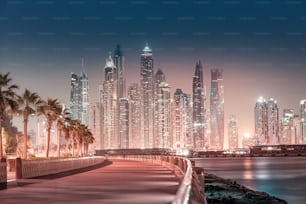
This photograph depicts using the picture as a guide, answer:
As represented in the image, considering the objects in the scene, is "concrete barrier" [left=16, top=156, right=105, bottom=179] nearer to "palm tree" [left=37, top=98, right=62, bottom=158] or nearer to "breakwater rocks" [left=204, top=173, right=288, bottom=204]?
"breakwater rocks" [left=204, top=173, right=288, bottom=204]

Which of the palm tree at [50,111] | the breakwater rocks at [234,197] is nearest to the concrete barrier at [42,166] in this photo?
the breakwater rocks at [234,197]

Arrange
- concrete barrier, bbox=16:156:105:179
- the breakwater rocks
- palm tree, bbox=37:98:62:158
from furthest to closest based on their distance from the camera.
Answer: palm tree, bbox=37:98:62:158, concrete barrier, bbox=16:156:105:179, the breakwater rocks

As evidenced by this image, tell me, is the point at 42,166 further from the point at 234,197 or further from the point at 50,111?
the point at 50,111

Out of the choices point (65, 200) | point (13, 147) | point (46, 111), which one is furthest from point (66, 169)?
point (13, 147)

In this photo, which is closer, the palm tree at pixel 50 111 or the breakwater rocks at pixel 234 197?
the breakwater rocks at pixel 234 197

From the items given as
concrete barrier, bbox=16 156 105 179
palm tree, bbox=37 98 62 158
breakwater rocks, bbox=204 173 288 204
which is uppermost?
palm tree, bbox=37 98 62 158

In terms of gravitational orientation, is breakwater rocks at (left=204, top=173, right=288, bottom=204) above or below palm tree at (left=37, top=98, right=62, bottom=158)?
below

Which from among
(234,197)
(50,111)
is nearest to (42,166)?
(234,197)

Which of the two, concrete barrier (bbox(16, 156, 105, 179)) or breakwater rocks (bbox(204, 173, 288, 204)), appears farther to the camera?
concrete barrier (bbox(16, 156, 105, 179))

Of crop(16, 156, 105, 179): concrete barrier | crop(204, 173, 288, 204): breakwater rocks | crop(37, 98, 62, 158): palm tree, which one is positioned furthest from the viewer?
crop(37, 98, 62, 158): palm tree

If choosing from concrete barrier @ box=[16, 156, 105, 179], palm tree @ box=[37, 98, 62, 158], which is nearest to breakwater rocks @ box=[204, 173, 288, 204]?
concrete barrier @ box=[16, 156, 105, 179]

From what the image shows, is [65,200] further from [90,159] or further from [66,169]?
[90,159]

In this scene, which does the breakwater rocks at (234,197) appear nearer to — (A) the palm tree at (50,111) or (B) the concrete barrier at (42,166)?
(B) the concrete barrier at (42,166)

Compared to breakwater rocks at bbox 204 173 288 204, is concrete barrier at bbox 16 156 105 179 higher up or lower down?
higher up
